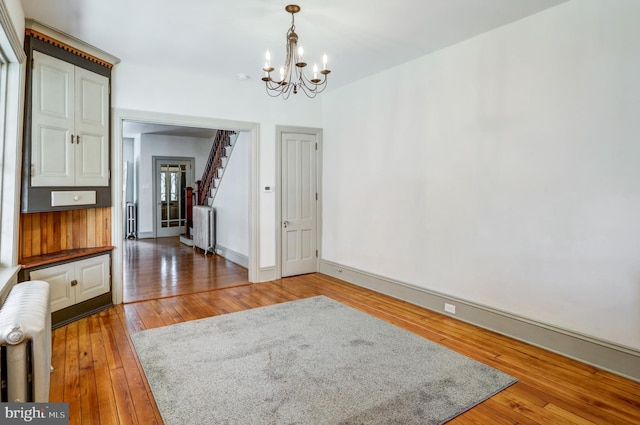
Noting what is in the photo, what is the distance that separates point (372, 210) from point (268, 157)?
1729 millimetres

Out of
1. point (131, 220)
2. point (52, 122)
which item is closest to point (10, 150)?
Answer: point (52, 122)

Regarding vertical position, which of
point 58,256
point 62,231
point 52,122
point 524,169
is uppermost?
point 52,122

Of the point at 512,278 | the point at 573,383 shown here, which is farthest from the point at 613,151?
the point at 573,383

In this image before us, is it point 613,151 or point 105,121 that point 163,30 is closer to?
point 105,121

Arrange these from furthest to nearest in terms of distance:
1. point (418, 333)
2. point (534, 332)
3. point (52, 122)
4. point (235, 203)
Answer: point (235, 203) → point (418, 333) → point (52, 122) → point (534, 332)

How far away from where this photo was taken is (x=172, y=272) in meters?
6.00

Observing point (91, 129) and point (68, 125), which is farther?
point (91, 129)

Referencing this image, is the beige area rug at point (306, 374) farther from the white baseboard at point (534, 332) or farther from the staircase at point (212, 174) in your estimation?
the staircase at point (212, 174)

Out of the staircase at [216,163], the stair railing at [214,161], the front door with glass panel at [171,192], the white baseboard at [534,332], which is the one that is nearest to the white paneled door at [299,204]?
the white baseboard at [534,332]

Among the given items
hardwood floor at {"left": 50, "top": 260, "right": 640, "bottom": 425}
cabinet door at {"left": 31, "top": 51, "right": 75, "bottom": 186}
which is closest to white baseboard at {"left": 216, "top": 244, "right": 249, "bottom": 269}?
hardwood floor at {"left": 50, "top": 260, "right": 640, "bottom": 425}

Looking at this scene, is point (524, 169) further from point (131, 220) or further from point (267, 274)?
point (131, 220)

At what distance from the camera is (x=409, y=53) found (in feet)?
13.5

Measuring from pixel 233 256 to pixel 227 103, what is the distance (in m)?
2.99

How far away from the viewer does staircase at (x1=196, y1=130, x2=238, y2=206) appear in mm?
7094
